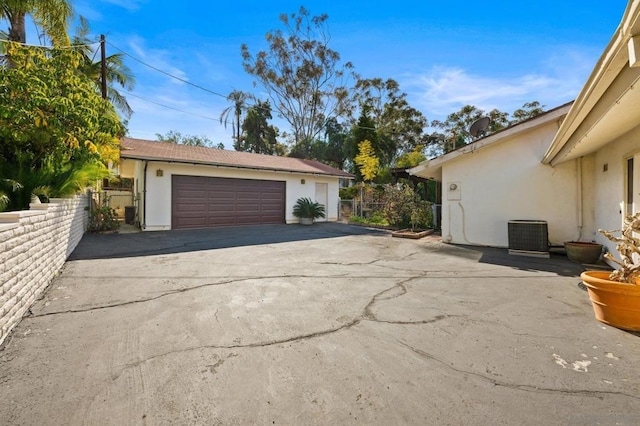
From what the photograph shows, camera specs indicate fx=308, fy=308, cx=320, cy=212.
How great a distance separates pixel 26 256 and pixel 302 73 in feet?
97.0

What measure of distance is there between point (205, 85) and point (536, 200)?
18.3 meters

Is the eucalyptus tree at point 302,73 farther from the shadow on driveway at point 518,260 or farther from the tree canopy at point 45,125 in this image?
the shadow on driveway at point 518,260

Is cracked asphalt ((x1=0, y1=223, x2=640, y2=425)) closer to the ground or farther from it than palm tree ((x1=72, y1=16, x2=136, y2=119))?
closer to the ground

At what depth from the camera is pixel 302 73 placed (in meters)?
29.6

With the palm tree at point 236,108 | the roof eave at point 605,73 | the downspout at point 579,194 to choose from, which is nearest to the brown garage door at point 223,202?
the downspout at point 579,194

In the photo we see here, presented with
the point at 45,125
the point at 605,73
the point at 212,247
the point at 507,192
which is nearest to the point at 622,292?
the point at 605,73

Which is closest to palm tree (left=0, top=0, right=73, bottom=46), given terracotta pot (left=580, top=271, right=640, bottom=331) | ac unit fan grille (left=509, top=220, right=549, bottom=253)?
terracotta pot (left=580, top=271, right=640, bottom=331)

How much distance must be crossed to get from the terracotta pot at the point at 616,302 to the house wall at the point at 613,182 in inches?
108

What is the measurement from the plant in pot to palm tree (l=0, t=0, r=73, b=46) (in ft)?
52.0

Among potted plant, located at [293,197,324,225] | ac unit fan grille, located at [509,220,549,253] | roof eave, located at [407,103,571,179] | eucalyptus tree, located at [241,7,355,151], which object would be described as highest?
eucalyptus tree, located at [241,7,355,151]

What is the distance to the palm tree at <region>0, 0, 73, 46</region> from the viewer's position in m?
9.92

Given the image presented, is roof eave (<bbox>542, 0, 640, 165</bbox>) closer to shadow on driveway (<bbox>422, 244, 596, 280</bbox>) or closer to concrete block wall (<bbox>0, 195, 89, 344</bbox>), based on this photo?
shadow on driveway (<bbox>422, 244, 596, 280</bbox>)

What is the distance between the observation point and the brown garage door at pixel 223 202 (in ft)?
40.1

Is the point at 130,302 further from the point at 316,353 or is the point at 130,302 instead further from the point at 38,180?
the point at 38,180
